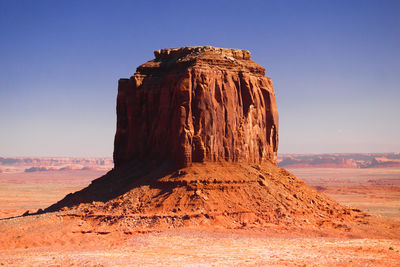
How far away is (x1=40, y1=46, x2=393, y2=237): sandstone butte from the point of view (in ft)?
122

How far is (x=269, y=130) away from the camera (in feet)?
156

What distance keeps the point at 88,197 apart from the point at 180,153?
963cm

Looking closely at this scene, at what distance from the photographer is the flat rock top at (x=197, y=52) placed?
4487cm

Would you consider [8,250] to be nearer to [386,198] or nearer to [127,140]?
[127,140]

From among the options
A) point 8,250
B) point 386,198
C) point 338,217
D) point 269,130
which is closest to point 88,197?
point 8,250

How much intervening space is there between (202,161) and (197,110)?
446cm

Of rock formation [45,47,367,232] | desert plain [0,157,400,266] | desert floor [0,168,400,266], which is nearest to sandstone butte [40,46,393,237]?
rock formation [45,47,367,232]

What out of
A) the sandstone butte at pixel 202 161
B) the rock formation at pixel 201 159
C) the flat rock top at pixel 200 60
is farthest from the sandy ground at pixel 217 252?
the flat rock top at pixel 200 60

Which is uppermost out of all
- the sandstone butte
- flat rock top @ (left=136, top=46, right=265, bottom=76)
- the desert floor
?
flat rock top @ (left=136, top=46, right=265, bottom=76)

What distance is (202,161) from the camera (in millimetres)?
40438

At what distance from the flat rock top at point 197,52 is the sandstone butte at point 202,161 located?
12 cm

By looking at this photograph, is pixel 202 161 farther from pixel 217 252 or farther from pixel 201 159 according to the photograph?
pixel 217 252

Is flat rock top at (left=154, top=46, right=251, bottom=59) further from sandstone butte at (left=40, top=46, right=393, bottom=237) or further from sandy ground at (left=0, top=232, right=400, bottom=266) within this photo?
sandy ground at (left=0, top=232, right=400, bottom=266)

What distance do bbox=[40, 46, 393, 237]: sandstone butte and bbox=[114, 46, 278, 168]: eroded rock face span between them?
9 cm
